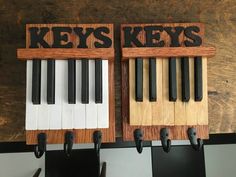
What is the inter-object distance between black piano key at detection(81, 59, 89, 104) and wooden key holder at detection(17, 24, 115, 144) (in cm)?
2

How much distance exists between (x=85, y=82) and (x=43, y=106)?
12 centimetres

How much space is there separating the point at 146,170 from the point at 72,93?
101cm

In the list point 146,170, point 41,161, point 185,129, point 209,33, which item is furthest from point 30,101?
point 146,170

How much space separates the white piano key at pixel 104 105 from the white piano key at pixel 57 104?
10cm

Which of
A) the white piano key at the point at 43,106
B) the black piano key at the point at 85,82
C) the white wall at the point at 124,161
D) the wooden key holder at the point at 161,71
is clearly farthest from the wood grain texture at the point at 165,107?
the white wall at the point at 124,161

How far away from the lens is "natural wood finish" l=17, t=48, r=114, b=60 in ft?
2.29

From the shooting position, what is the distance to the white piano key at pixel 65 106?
27.9 inches

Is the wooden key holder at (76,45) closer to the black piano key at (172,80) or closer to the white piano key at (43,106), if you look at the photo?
the white piano key at (43,106)

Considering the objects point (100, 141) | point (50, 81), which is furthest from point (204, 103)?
point (50, 81)

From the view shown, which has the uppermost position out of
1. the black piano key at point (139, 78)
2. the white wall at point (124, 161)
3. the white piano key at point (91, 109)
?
the black piano key at point (139, 78)

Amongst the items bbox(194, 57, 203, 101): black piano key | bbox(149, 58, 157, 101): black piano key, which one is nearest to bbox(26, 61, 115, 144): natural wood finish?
bbox(149, 58, 157, 101): black piano key

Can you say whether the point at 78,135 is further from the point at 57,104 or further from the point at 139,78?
the point at 139,78

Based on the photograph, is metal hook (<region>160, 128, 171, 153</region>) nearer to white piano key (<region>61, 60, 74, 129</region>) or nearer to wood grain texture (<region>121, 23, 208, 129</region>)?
wood grain texture (<region>121, 23, 208, 129</region>)

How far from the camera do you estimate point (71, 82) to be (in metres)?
0.71
